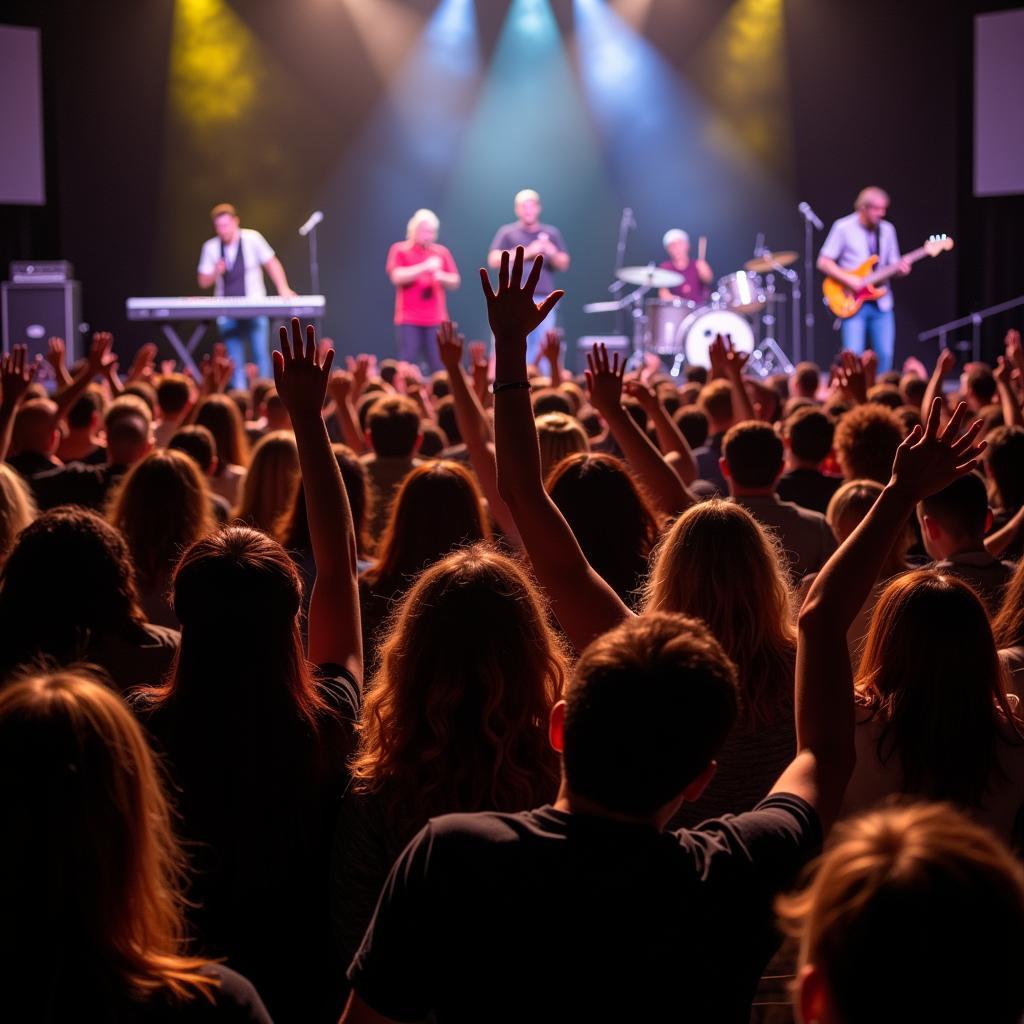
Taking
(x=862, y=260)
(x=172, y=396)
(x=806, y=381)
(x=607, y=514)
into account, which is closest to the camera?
(x=607, y=514)

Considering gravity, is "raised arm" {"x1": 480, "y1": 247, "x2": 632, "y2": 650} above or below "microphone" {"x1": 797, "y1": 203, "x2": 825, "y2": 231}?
below

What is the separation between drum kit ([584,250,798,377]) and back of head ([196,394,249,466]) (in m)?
8.64

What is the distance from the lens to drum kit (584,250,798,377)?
45.4 feet

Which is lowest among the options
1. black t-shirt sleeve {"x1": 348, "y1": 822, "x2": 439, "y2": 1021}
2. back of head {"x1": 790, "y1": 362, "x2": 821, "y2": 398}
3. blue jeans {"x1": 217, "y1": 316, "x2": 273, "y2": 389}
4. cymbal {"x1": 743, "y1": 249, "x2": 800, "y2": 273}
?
black t-shirt sleeve {"x1": 348, "y1": 822, "x2": 439, "y2": 1021}

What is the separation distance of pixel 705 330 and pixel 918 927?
13.2 metres

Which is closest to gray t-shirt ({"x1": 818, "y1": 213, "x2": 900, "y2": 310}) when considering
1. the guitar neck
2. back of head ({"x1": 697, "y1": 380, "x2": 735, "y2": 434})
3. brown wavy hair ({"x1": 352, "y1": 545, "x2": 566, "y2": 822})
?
the guitar neck

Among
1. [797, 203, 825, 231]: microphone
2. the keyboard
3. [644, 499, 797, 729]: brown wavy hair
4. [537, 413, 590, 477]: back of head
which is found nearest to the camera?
[644, 499, 797, 729]: brown wavy hair

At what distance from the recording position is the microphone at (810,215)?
14478mm

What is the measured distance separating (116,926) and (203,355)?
14.5 meters

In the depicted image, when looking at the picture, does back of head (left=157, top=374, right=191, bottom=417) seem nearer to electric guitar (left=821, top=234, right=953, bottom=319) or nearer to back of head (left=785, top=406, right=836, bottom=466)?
back of head (left=785, top=406, right=836, bottom=466)

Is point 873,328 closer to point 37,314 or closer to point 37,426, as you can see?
point 37,314

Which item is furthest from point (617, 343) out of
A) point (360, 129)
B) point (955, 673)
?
point (955, 673)

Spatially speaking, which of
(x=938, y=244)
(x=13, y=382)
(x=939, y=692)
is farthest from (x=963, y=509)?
(x=938, y=244)

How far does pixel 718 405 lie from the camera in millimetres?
6277
